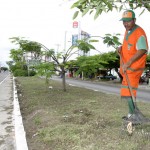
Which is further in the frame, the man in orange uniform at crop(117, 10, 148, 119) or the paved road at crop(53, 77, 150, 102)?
the paved road at crop(53, 77, 150, 102)

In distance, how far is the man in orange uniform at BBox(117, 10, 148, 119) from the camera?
490 centimetres

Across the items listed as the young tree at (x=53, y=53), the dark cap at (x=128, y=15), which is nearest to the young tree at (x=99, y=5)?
the dark cap at (x=128, y=15)

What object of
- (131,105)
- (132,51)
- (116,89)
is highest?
(132,51)

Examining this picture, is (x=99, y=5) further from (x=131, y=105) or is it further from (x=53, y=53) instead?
(x=53, y=53)

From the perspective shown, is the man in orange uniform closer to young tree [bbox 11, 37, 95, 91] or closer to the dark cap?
the dark cap

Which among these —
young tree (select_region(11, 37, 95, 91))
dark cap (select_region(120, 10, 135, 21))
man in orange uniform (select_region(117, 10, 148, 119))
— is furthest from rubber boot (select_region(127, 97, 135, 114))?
young tree (select_region(11, 37, 95, 91))

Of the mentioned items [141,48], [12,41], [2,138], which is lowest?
[2,138]

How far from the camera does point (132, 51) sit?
5.04m

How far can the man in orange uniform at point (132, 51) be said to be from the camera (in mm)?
4898

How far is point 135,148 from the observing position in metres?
4.50

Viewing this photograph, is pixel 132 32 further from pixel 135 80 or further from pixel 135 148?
pixel 135 148

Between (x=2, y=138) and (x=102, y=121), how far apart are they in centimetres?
202

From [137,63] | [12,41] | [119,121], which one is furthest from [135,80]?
[12,41]

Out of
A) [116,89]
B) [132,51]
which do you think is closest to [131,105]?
[132,51]
